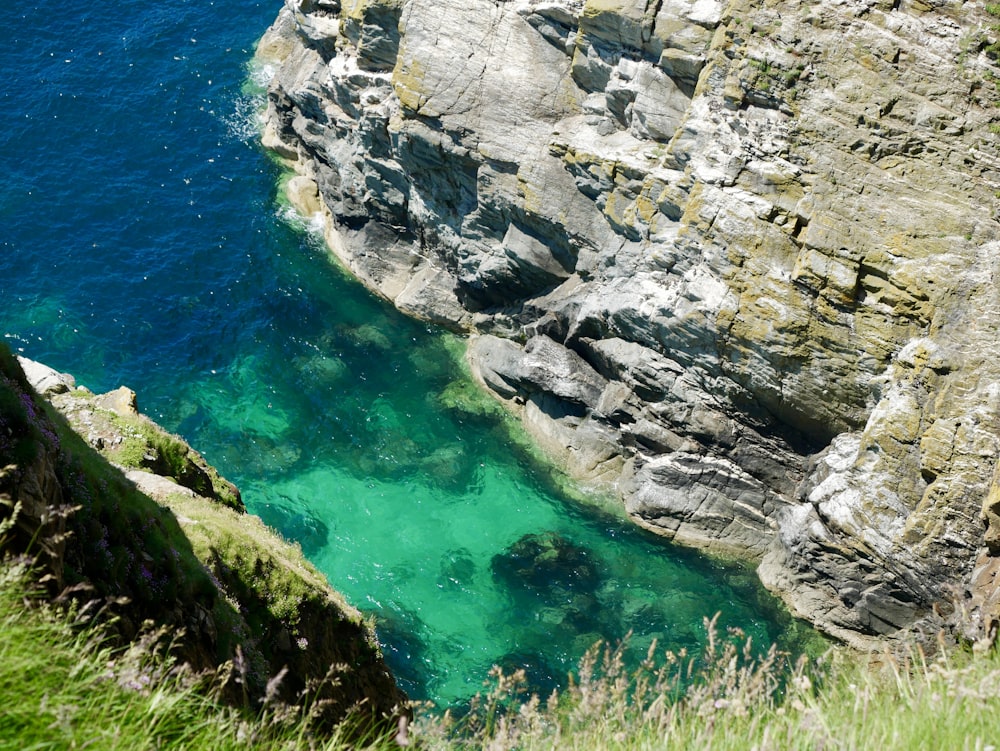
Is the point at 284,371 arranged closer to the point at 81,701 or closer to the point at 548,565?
the point at 548,565

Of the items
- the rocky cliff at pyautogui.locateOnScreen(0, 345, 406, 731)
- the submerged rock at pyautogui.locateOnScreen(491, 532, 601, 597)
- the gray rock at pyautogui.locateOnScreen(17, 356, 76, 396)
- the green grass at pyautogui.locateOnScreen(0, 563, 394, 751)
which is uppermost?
the green grass at pyautogui.locateOnScreen(0, 563, 394, 751)

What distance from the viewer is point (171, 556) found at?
15469 millimetres

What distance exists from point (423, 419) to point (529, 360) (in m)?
5.43

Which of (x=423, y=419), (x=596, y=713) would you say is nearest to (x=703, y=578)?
(x=423, y=419)

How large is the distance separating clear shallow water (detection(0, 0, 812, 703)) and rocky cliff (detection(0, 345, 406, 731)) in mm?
10628

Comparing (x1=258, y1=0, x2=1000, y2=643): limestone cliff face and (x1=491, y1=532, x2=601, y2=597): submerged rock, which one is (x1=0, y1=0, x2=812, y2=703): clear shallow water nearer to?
(x1=491, y1=532, x2=601, y2=597): submerged rock

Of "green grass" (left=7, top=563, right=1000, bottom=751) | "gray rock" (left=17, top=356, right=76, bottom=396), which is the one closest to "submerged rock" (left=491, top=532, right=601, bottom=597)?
"gray rock" (left=17, top=356, right=76, bottom=396)

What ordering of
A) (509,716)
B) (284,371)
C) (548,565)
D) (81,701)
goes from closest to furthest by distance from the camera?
1. (81,701)
2. (509,716)
3. (548,565)
4. (284,371)

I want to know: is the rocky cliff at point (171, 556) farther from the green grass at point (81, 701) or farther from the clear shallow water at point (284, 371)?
the clear shallow water at point (284, 371)

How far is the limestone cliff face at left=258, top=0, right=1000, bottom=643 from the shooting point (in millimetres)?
28281

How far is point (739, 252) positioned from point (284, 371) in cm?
2155

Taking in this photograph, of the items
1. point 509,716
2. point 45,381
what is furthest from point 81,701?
point 45,381

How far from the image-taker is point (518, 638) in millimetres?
31578

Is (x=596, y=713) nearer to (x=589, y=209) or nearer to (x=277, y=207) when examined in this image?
(x=589, y=209)
